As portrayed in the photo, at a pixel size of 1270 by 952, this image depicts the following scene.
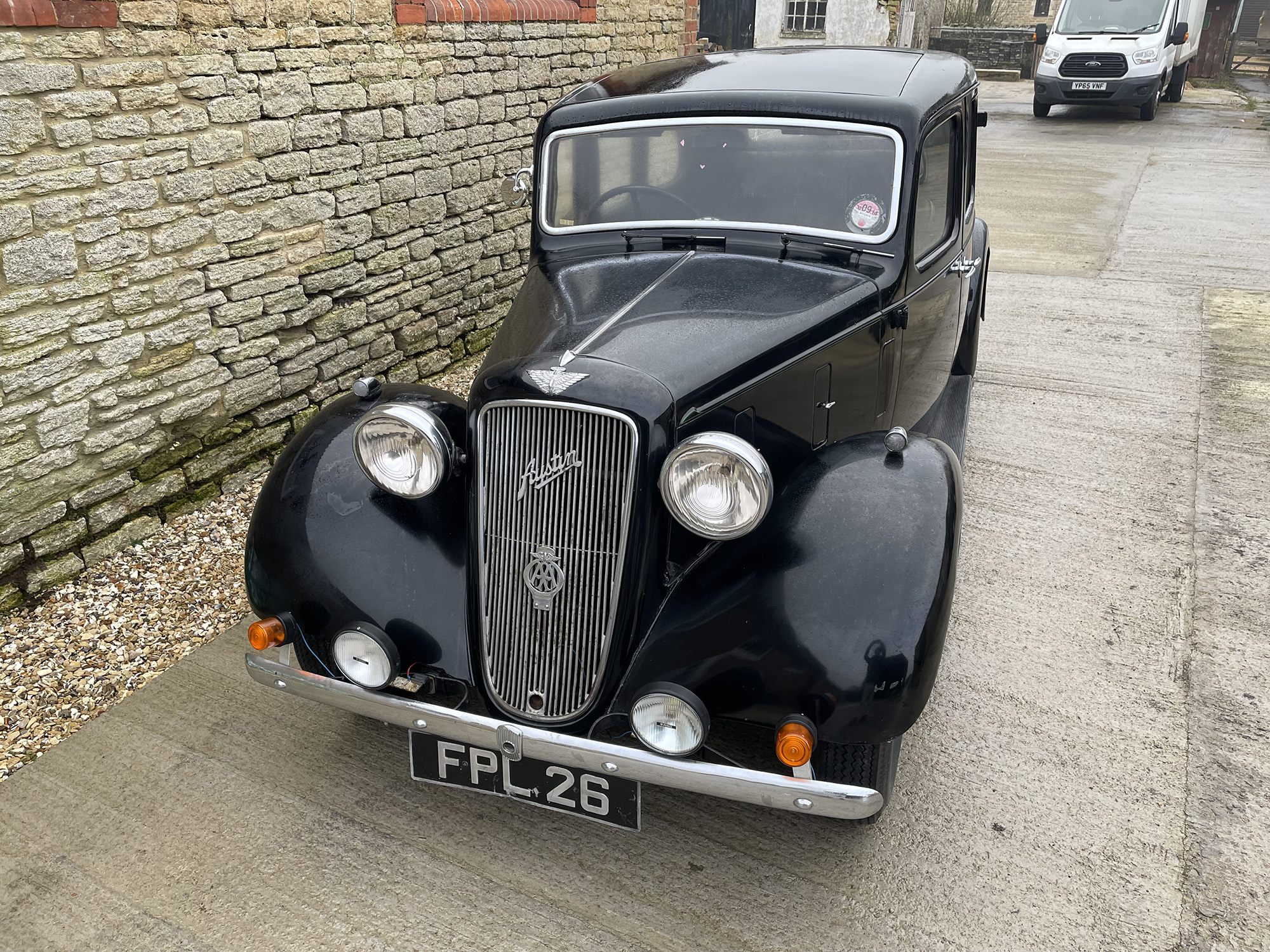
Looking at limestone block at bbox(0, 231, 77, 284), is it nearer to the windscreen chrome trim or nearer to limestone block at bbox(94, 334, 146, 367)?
limestone block at bbox(94, 334, 146, 367)

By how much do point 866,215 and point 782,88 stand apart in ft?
1.98

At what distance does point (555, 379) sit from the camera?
2490mm

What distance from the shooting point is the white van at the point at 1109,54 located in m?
16.4

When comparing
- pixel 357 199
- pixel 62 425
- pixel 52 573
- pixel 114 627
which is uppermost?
pixel 357 199

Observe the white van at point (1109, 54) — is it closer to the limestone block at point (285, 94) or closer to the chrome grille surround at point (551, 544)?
the limestone block at point (285, 94)

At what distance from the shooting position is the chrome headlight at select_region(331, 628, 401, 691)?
8.40 ft

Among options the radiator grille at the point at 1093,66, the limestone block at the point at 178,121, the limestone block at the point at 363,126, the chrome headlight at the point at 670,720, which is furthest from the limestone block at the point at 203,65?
the radiator grille at the point at 1093,66

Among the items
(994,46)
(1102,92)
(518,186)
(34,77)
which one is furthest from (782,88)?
(994,46)

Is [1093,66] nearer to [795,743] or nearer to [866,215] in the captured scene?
[866,215]

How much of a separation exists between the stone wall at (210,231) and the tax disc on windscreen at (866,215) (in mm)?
2817

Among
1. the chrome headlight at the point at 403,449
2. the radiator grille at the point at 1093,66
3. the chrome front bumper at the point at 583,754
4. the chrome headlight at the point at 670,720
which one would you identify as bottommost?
the chrome front bumper at the point at 583,754

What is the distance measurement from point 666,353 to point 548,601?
75 centimetres

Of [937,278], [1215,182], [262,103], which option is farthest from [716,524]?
[1215,182]

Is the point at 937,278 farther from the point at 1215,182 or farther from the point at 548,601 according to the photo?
the point at 1215,182
